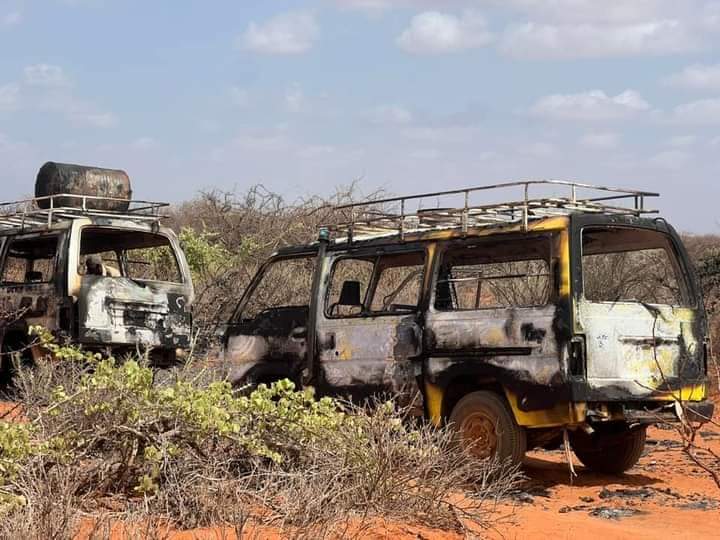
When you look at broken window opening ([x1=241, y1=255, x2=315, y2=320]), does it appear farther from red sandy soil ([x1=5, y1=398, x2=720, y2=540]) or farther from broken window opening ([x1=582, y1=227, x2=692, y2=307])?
red sandy soil ([x1=5, y1=398, x2=720, y2=540])

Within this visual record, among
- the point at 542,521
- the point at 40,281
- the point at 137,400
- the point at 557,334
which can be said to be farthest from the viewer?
the point at 40,281

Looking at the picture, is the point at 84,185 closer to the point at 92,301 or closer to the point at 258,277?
the point at 92,301

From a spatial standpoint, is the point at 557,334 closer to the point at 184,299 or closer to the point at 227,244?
the point at 184,299

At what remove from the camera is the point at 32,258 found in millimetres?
12898

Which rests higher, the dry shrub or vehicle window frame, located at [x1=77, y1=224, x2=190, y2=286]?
vehicle window frame, located at [x1=77, y1=224, x2=190, y2=286]

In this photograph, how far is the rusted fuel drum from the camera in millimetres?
13773

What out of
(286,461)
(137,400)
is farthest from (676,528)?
(137,400)

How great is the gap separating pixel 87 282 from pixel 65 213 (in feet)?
4.31

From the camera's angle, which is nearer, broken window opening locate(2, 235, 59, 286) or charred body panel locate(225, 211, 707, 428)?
charred body panel locate(225, 211, 707, 428)

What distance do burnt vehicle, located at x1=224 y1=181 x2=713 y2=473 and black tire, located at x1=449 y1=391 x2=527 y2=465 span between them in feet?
0.03

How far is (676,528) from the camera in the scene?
7637mm

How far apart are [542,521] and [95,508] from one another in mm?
2828

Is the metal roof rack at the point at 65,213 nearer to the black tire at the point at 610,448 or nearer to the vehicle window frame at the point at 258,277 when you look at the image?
the vehicle window frame at the point at 258,277

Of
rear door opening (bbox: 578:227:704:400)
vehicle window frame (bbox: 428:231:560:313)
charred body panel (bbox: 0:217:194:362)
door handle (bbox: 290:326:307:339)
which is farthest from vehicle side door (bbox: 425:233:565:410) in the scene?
charred body panel (bbox: 0:217:194:362)
